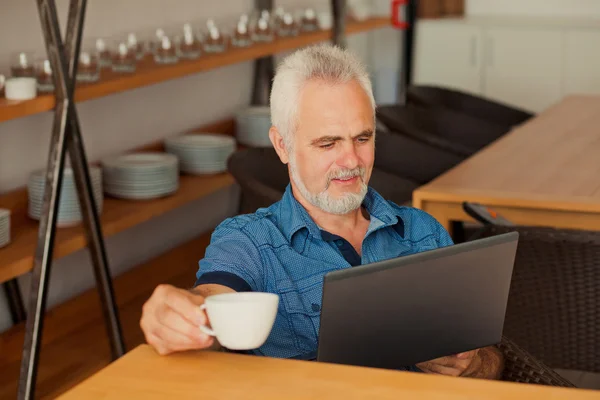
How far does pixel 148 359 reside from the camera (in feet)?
5.33

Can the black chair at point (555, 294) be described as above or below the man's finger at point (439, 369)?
below

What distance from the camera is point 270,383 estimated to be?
1532mm

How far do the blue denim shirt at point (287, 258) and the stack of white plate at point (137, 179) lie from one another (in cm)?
200

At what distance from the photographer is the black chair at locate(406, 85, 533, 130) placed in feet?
17.3

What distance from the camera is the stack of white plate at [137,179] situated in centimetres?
410

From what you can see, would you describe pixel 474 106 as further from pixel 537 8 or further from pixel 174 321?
pixel 174 321

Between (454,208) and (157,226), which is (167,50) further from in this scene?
(454,208)

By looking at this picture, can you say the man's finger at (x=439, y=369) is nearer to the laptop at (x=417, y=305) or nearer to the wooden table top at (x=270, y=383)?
the laptop at (x=417, y=305)

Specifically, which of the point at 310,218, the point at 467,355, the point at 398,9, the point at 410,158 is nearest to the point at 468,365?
the point at 467,355

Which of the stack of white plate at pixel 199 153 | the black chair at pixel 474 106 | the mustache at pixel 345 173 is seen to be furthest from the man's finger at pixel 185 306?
the black chair at pixel 474 106

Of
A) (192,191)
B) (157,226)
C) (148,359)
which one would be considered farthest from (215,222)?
(148,359)

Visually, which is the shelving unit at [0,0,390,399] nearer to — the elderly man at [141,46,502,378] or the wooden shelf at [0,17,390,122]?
the wooden shelf at [0,17,390,122]

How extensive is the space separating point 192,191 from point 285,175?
753 mm

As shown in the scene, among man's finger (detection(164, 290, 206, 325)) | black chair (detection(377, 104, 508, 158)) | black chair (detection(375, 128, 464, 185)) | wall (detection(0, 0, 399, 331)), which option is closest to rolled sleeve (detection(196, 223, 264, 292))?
man's finger (detection(164, 290, 206, 325))
